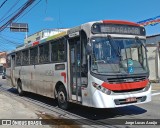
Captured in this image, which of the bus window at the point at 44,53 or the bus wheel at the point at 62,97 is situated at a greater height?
the bus window at the point at 44,53

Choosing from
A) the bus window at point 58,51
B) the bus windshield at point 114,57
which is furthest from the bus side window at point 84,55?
the bus window at point 58,51

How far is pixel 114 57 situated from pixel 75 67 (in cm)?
169

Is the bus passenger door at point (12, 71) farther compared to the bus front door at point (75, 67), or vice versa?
the bus passenger door at point (12, 71)

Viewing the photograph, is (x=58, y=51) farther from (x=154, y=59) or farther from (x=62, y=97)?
(x=154, y=59)

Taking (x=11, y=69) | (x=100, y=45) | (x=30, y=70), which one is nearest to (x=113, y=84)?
(x=100, y=45)

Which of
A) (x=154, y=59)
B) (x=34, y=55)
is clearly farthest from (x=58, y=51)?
(x=154, y=59)

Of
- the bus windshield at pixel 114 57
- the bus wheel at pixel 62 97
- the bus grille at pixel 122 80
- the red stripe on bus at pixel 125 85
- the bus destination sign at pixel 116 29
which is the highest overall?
the bus destination sign at pixel 116 29

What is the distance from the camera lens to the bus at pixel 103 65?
9.96 meters

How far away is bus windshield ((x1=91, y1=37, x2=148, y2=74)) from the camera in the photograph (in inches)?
398

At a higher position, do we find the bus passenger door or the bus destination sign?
the bus destination sign

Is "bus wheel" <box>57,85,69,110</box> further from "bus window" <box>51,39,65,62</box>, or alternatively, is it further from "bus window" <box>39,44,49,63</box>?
"bus window" <box>39,44,49,63</box>

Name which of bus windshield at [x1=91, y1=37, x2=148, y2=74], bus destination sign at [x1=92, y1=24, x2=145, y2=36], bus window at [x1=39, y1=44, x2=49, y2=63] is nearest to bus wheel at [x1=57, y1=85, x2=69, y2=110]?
bus window at [x1=39, y1=44, x2=49, y2=63]

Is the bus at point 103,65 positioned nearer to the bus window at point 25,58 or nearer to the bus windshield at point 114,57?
the bus windshield at point 114,57

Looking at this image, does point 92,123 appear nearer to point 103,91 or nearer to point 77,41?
point 103,91
